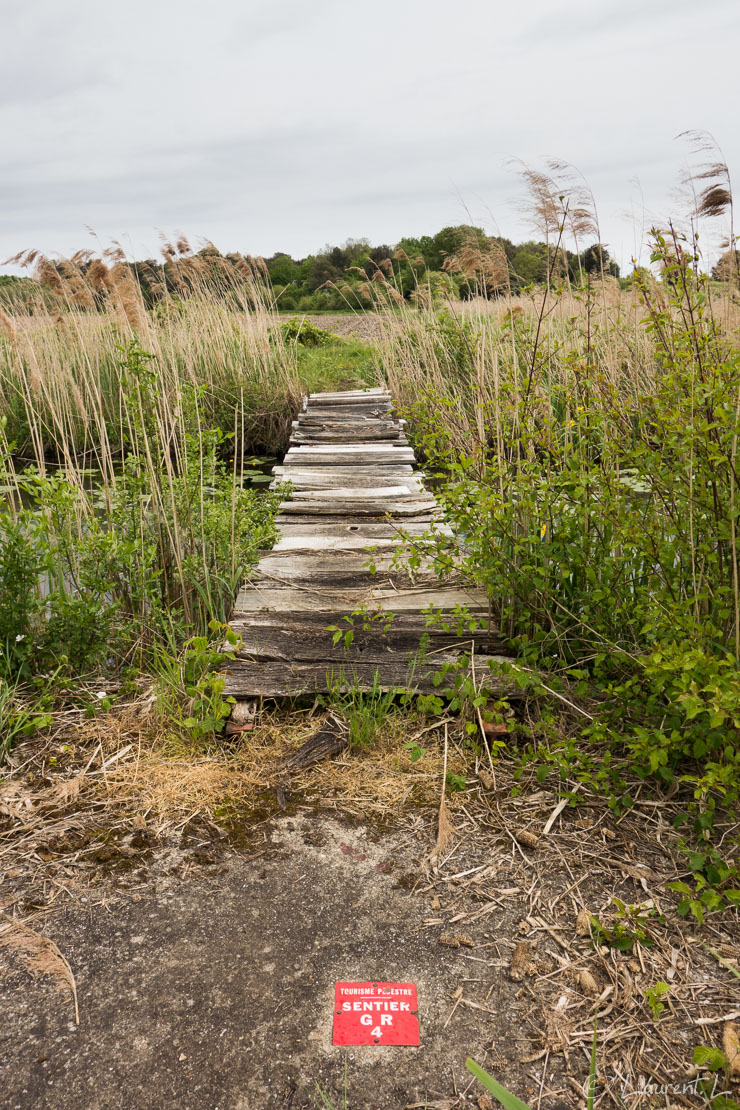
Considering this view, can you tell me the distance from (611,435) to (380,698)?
1.19 meters

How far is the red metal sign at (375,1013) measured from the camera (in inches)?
51.0

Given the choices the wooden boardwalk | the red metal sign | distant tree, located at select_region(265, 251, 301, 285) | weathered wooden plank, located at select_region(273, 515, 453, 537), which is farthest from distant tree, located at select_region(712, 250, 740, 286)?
distant tree, located at select_region(265, 251, 301, 285)

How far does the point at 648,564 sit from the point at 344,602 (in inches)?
47.8

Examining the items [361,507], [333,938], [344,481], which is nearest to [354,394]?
[344,481]

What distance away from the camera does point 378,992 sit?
138 centimetres

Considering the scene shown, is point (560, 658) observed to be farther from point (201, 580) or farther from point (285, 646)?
point (201, 580)

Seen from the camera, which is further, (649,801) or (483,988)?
(649,801)

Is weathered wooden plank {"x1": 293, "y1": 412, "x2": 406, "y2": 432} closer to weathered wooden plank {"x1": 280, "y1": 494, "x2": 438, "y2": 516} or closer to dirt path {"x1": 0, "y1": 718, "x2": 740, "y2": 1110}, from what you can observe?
weathered wooden plank {"x1": 280, "y1": 494, "x2": 438, "y2": 516}

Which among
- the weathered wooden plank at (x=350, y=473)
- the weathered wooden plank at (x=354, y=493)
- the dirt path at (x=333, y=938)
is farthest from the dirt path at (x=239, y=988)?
the weathered wooden plank at (x=350, y=473)

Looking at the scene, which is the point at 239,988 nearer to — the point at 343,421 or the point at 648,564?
the point at 648,564

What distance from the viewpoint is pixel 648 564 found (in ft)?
6.79

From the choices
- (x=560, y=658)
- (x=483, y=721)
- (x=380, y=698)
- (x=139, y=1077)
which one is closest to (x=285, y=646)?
(x=380, y=698)

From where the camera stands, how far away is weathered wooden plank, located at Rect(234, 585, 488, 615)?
2.78 meters

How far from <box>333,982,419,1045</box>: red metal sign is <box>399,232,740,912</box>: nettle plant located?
26.8 inches
